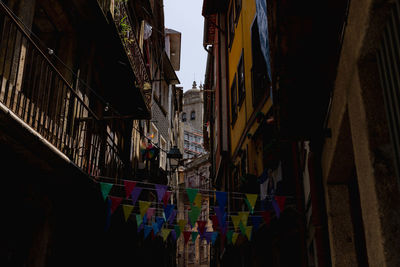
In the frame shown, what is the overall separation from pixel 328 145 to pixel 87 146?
19.2 feet

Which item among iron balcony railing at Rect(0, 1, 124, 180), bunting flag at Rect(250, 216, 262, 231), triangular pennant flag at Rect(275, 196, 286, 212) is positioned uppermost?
iron balcony railing at Rect(0, 1, 124, 180)

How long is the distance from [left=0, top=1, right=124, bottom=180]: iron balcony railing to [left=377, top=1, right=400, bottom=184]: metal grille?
4.50m

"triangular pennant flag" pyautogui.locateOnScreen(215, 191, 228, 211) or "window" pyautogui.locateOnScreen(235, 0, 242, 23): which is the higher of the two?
"window" pyautogui.locateOnScreen(235, 0, 242, 23)

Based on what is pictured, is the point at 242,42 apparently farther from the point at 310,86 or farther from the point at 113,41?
the point at 310,86

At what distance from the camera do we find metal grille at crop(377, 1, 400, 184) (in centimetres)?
237

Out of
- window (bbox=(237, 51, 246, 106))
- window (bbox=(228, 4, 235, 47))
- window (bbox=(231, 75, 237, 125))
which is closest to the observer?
window (bbox=(237, 51, 246, 106))

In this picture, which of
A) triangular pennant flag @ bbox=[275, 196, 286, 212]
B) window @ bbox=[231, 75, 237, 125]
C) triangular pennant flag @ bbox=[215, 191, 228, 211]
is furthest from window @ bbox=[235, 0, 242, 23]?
triangular pennant flag @ bbox=[275, 196, 286, 212]

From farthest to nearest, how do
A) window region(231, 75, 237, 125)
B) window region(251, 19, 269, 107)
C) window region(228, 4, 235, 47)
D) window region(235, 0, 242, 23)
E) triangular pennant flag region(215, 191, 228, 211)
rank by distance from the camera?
1. window region(228, 4, 235, 47)
2. window region(231, 75, 237, 125)
3. window region(235, 0, 242, 23)
4. window region(251, 19, 269, 107)
5. triangular pennant flag region(215, 191, 228, 211)

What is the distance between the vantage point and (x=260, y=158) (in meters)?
10.5

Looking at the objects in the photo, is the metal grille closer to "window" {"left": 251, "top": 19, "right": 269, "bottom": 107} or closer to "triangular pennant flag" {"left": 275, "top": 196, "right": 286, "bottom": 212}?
"triangular pennant flag" {"left": 275, "top": 196, "right": 286, "bottom": 212}

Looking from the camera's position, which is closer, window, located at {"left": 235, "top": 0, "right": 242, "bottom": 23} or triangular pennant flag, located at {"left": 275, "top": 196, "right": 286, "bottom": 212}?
triangular pennant flag, located at {"left": 275, "top": 196, "right": 286, "bottom": 212}

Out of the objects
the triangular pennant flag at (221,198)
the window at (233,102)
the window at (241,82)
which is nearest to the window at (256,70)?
the window at (241,82)

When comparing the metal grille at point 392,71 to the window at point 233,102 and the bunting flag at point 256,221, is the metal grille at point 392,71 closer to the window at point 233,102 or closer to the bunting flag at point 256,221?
the bunting flag at point 256,221

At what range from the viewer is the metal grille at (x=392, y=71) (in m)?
2.37
